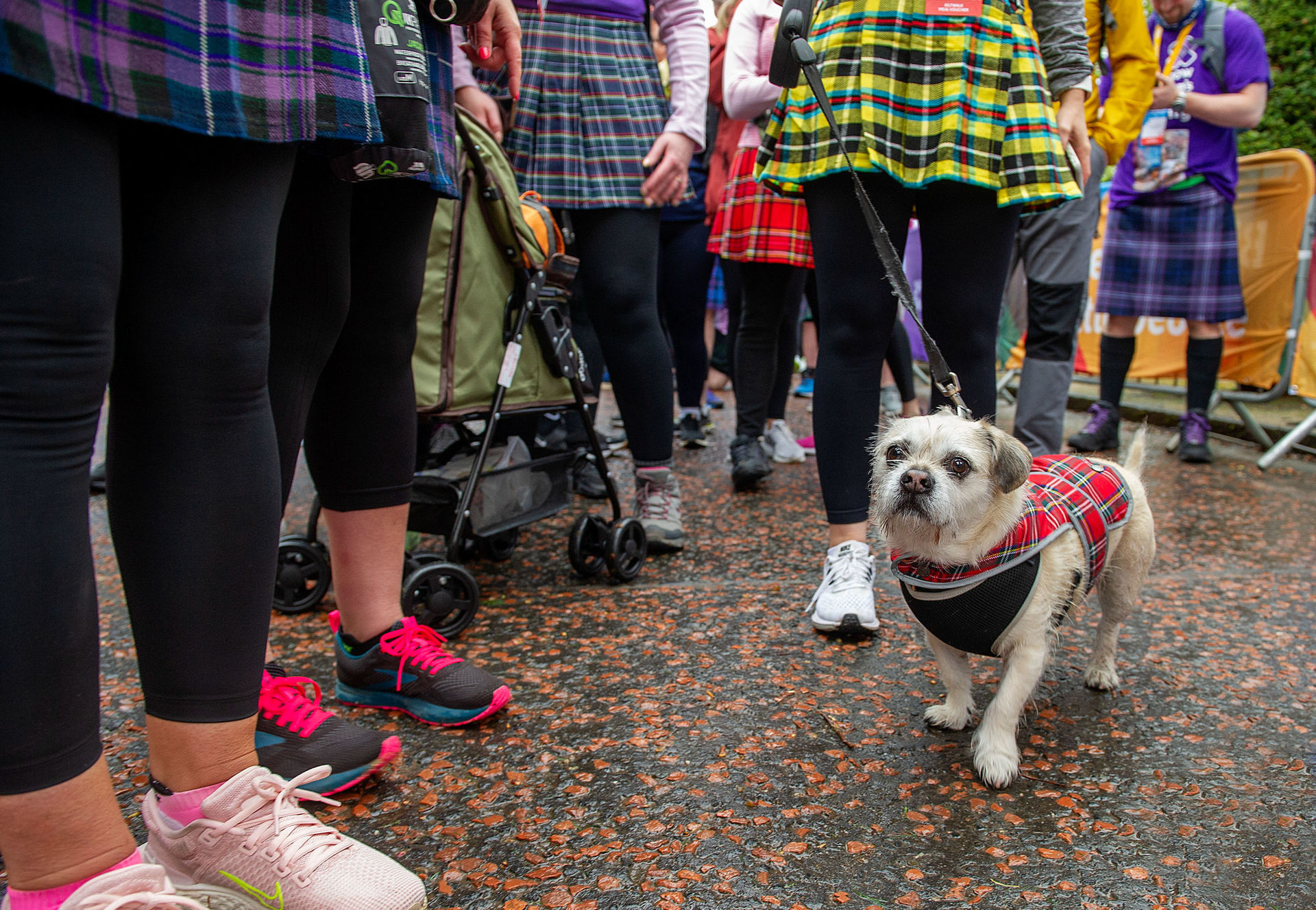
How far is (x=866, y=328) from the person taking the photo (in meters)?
2.29

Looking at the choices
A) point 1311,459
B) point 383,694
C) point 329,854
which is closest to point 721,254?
point 383,694

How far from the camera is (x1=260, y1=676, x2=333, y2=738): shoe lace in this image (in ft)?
4.95

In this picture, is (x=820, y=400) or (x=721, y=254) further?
(x=721, y=254)

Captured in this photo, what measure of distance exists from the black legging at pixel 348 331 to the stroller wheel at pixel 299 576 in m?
0.77

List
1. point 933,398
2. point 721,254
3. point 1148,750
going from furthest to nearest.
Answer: point 933,398, point 721,254, point 1148,750

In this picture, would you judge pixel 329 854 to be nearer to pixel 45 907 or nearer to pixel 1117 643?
pixel 45 907

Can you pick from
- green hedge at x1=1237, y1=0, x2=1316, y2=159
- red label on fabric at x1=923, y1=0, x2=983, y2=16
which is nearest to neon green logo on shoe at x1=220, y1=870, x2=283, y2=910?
red label on fabric at x1=923, y1=0, x2=983, y2=16

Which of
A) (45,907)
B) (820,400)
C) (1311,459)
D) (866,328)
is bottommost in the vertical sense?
(1311,459)

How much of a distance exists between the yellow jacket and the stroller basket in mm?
2588

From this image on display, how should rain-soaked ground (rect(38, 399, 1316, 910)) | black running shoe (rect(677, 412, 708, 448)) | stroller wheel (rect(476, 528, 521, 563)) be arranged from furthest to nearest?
black running shoe (rect(677, 412, 708, 448)) < stroller wheel (rect(476, 528, 521, 563)) < rain-soaked ground (rect(38, 399, 1316, 910))

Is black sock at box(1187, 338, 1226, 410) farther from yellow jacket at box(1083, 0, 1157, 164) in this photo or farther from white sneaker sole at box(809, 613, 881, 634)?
white sneaker sole at box(809, 613, 881, 634)

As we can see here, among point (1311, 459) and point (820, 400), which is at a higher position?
point (820, 400)

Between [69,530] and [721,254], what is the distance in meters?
3.37

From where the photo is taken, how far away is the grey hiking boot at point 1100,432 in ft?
16.4
